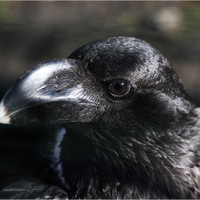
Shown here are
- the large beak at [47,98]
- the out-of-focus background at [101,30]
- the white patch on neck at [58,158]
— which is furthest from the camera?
the out-of-focus background at [101,30]

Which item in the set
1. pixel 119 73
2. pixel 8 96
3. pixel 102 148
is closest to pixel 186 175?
pixel 102 148

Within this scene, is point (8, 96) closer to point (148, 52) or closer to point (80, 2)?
point (148, 52)

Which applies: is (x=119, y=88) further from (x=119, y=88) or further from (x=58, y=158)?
(x=58, y=158)

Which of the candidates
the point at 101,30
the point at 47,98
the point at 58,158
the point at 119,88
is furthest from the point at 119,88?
the point at 101,30

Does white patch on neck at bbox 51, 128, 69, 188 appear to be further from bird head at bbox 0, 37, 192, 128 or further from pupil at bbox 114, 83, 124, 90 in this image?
pupil at bbox 114, 83, 124, 90

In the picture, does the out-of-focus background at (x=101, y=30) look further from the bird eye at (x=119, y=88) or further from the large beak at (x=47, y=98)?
the bird eye at (x=119, y=88)

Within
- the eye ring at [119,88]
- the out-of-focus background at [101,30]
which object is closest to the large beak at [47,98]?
the eye ring at [119,88]
